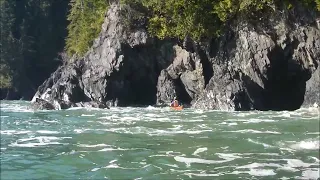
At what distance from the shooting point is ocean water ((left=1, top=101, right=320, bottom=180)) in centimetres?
1088

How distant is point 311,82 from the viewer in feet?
83.9

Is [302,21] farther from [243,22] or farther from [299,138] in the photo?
[299,138]

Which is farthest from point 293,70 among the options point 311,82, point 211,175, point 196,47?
point 211,175

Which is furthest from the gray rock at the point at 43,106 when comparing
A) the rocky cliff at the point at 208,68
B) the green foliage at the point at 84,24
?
the green foliage at the point at 84,24

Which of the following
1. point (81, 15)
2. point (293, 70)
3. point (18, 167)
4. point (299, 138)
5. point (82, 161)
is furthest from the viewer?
point (81, 15)

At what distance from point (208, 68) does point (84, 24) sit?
19.3m

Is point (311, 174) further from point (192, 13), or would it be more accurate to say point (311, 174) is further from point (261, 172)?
point (192, 13)

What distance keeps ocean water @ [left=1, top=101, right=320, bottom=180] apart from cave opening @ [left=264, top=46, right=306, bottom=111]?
22.1 ft

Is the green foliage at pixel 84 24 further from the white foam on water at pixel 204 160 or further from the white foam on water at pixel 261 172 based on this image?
the white foam on water at pixel 261 172

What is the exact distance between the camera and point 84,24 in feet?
156

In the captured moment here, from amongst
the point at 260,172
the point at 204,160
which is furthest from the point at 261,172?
the point at 204,160

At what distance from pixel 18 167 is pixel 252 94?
62.7 feet

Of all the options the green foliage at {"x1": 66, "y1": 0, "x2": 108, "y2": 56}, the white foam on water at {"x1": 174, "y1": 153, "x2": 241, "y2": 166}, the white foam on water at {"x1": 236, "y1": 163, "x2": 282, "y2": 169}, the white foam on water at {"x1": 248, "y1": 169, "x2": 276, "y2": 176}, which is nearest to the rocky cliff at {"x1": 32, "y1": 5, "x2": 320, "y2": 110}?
the green foliage at {"x1": 66, "y1": 0, "x2": 108, "y2": 56}

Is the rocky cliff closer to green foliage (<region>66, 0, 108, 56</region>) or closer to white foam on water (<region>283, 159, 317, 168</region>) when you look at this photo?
green foliage (<region>66, 0, 108, 56</region>)
